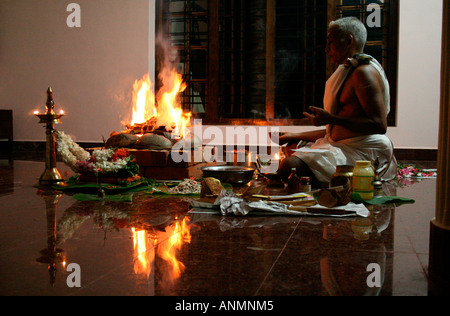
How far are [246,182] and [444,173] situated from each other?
8.58 feet

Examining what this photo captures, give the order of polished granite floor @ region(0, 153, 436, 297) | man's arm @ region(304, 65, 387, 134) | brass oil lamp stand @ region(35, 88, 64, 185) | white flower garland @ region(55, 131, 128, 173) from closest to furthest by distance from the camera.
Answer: polished granite floor @ region(0, 153, 436, 297)
man's arm @ region(304, 65, 387, 134)
white flower garland @ region(55, 131, 128, 173)
brass oil lamp stand @ region(35, 88, 64, 185)

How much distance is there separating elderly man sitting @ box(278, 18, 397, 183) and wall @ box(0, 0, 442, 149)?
4.07 meters

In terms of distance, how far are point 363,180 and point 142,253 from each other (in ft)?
5.89

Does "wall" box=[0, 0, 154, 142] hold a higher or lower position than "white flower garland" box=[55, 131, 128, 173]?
higher

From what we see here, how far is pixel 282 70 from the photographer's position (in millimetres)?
7836

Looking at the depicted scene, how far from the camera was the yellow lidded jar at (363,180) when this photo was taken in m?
2.99

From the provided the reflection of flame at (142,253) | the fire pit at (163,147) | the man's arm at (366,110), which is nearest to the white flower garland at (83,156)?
the fire pit at (163,147)

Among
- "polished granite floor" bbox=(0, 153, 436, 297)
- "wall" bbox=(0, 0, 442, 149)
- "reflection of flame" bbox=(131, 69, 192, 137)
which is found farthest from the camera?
"wall" bbox=(0, 0, 442, 149)

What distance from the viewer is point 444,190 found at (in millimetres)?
1588

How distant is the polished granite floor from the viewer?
1.42 meters

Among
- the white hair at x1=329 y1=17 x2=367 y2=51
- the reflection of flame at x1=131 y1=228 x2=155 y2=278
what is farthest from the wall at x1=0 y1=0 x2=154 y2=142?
the reflection of flame at x1=131 y1=228 x2=155 y2=278

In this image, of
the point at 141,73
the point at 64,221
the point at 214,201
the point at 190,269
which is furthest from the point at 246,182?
the point at 141,73

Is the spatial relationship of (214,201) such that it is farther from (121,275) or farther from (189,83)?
(189,83)

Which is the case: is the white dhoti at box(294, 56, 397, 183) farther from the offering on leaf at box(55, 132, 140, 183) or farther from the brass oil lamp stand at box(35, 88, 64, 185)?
the brass oil lamp stand at box(35, 88, 64, 185)
